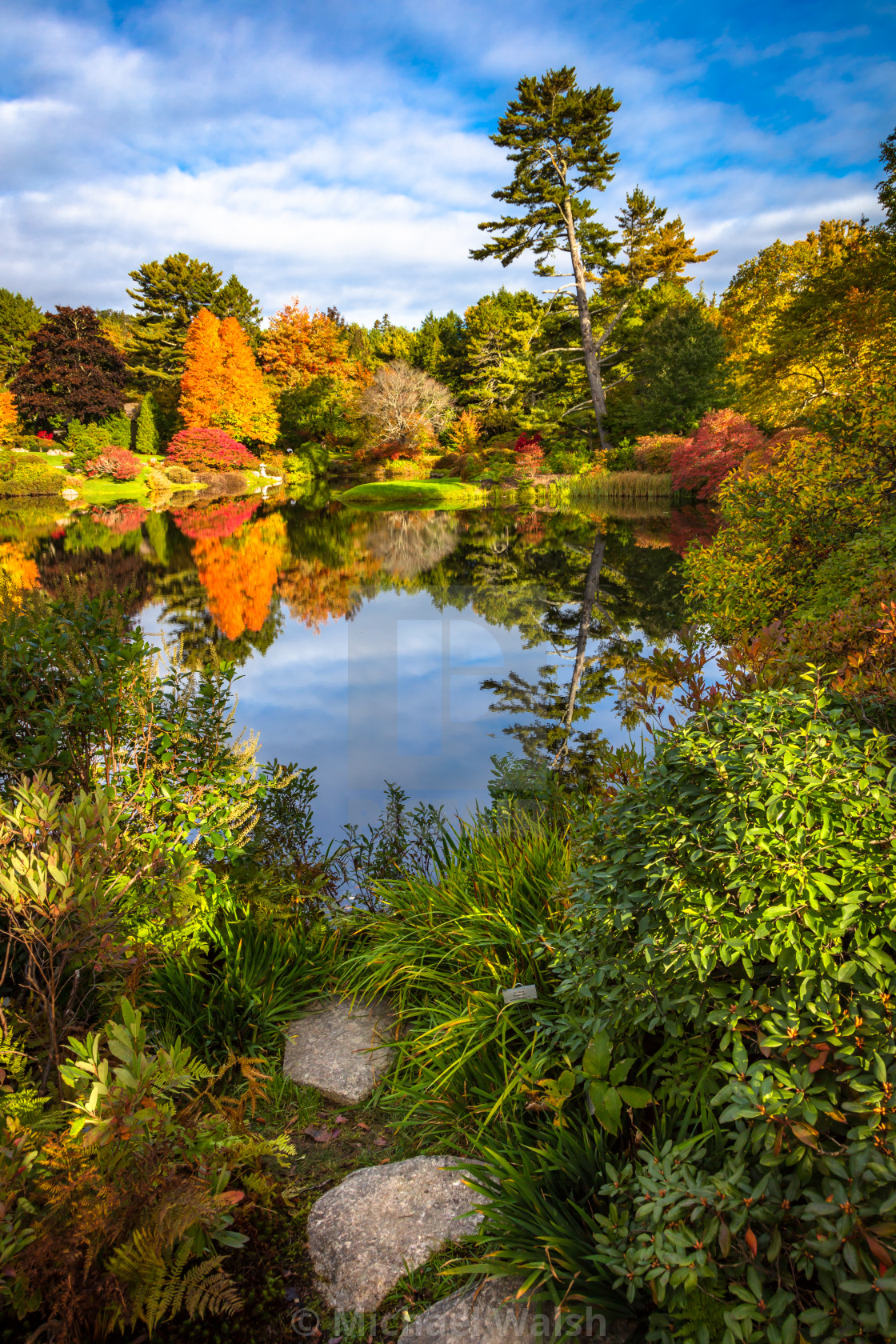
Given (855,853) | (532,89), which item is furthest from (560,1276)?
(532,89)

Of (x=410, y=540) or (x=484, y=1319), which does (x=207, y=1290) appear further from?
(x=410, y=540)

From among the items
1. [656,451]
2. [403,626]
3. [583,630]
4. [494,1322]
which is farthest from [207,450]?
[494,1322]

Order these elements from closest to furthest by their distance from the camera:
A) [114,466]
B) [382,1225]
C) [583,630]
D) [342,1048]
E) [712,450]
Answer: [382,1225], [342,1048], [583,630], [712,450], [114,466]

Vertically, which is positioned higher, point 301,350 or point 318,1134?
point 301,350

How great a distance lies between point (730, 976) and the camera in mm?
1653

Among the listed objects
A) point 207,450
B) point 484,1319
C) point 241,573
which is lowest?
point 484,1319

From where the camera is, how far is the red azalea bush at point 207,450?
35000 mm

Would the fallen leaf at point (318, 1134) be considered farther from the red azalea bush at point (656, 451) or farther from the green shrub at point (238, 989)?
the red azalea bush at point (656, 451)

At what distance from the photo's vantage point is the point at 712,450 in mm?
22266

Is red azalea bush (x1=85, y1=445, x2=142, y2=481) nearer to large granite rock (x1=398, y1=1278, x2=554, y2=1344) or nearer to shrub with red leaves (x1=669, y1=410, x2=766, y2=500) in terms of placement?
shrub with red leaves (x1=669, y1=410, x2=766, y2=500)

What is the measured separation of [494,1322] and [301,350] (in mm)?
49613

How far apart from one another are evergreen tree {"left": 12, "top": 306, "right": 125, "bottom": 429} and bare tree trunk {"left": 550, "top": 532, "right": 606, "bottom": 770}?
32.9 metres

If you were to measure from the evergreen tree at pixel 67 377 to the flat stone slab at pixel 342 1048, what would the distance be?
4166 cm

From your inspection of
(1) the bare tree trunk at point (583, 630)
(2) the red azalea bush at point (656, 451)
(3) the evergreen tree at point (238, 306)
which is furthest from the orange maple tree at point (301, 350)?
(1) the bare tree trunk at point (583, 630)
